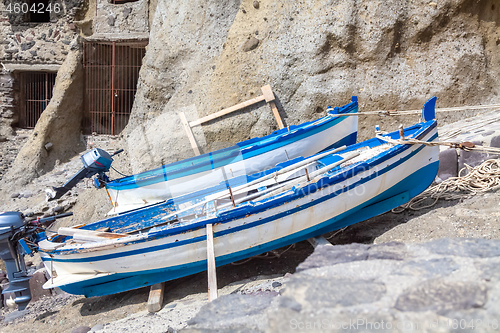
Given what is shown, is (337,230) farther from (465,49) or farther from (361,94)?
(465,49)

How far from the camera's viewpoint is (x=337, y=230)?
16.7ft

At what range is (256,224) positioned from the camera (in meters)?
4.43

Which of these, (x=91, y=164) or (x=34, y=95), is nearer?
(x=91, y=164)

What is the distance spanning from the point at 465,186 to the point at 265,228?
2.45m

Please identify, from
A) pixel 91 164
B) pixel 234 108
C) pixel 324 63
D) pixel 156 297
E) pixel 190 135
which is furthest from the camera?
pixel 190 135

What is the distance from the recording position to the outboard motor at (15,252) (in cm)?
477

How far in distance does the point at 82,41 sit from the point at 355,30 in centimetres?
699

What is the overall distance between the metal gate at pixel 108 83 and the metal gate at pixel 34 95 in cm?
131

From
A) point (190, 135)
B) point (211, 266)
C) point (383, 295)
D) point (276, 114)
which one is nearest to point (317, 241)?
point (211, 266)

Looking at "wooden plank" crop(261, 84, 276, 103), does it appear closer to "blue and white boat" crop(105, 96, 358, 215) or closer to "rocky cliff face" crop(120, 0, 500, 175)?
"rocky cliff face" crop(120, 0, 500, 175)

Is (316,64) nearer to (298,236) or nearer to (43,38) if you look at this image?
(298,236)

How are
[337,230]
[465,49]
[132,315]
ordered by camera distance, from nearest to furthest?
[132,315] → [337,230] → [465,49]

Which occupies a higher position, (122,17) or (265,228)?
(122,17)

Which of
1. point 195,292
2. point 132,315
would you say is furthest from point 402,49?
point 132,315
